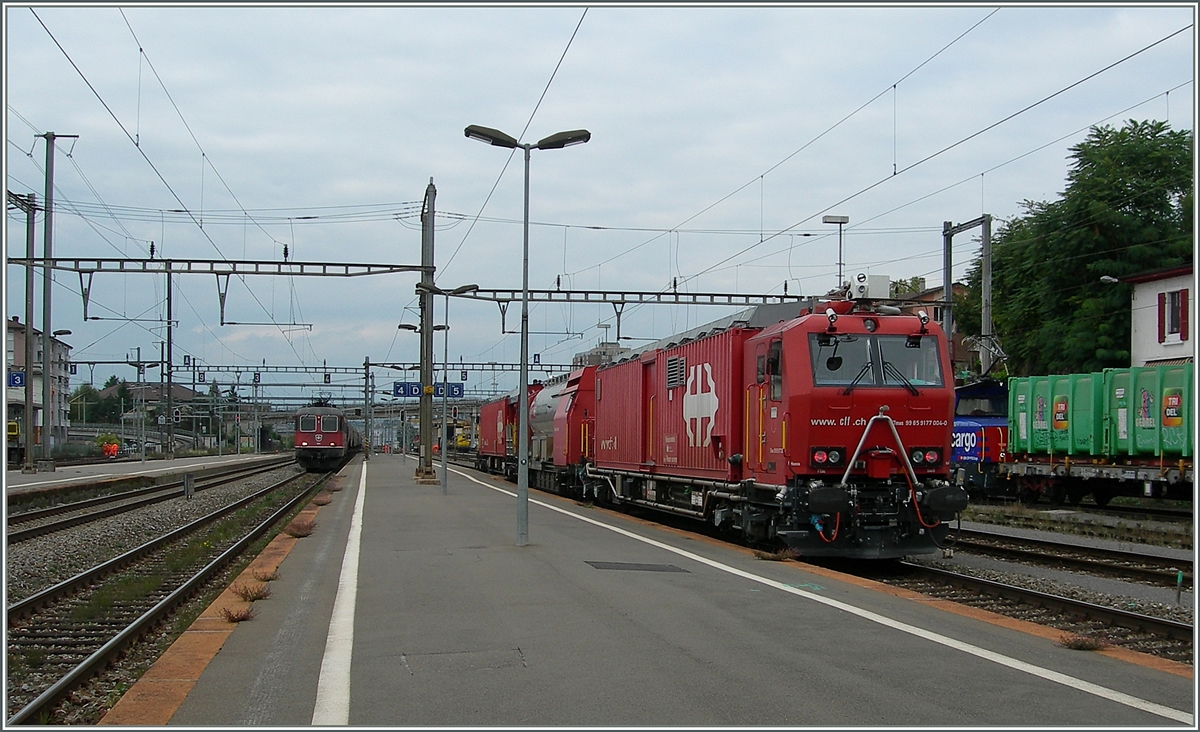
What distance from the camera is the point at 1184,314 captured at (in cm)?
3644

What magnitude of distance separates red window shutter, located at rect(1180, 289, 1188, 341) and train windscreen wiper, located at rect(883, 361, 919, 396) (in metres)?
28.2

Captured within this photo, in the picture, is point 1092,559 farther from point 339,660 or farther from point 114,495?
point 114,495

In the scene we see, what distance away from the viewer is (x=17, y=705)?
696cm

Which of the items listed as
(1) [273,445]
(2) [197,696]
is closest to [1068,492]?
(2) [197,696]

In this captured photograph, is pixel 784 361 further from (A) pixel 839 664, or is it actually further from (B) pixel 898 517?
(A) pixel 839 664

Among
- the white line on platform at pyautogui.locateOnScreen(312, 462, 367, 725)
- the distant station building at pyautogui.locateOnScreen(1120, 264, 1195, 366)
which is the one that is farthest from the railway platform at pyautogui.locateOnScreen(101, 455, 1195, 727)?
the distant station building at pyautogui.locateOnScreen(1120, 264, 1195, 366)

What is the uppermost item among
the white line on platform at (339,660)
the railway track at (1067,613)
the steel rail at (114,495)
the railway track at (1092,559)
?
the white line on platform at (339,660)

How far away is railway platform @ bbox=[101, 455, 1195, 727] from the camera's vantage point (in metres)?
6.12

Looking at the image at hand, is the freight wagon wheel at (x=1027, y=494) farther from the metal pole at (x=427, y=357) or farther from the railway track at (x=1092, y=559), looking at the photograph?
the metal pole at (x=427, y=357)

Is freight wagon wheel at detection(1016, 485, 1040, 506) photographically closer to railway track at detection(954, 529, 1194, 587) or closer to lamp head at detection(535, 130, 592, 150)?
railway track at detection(954, 529, 1194, 587)

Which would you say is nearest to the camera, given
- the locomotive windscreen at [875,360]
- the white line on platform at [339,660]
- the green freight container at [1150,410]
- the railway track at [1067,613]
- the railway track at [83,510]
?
the white line on platform at [339,660]

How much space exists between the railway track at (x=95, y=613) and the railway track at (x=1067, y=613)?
317 inches

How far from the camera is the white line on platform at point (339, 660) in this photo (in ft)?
20.0

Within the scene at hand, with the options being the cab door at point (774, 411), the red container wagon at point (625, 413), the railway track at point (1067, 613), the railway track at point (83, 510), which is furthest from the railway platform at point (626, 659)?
the railway track at point (83, 510)
